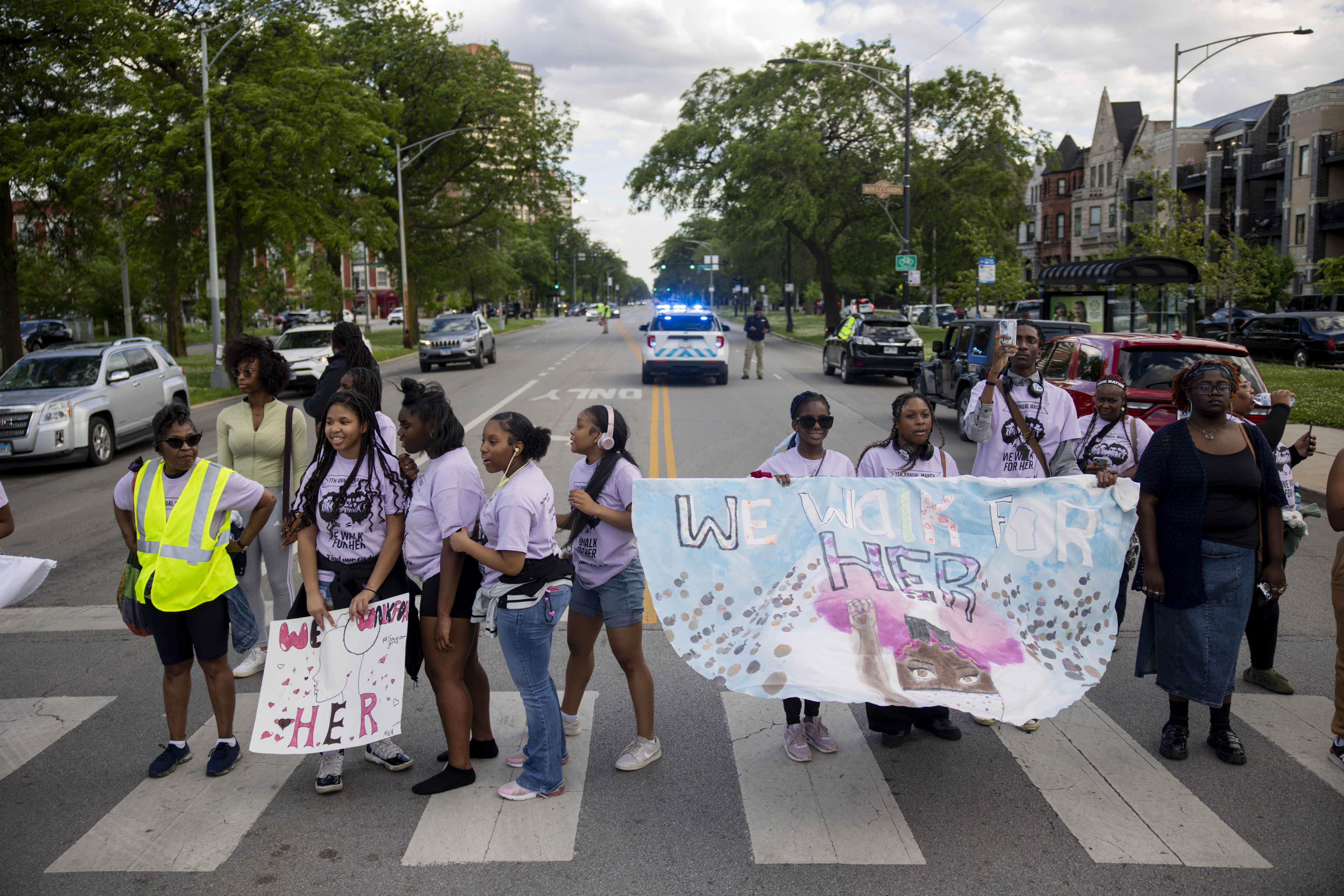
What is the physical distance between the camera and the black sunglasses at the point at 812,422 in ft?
15.9

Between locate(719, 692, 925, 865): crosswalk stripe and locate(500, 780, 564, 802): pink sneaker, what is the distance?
32.8 inches

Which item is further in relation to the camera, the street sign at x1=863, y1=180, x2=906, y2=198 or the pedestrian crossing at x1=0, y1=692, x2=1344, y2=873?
the street sign at x1=863, y1=180, x2=906, y2=198

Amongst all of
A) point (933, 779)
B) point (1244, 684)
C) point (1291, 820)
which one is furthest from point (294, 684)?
point (1244, 684)

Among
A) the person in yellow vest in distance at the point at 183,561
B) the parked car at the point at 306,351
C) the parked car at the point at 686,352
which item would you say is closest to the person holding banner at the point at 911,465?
the person in yellow vest in distance at the point at 183,561

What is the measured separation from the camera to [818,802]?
14.5ft

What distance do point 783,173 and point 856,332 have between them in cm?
1988

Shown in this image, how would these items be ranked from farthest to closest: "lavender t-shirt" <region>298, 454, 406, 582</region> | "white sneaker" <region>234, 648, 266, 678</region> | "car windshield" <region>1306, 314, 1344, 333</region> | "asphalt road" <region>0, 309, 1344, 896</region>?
"car windshield" <region>1306, 314, 1344, 333</region> < "white sneaker" <region>234, 648, 266, 678</region> < "lavender t-shirt" <region>298, 454, 406, 582</region> < "asphalt road" <region>0, 309, 1344, 896</region>

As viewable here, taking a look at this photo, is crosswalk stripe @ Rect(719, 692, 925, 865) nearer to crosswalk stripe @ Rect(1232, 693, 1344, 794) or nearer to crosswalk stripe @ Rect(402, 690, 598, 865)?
crosswalk stripe @ Rect(402, 690, 598, 865)

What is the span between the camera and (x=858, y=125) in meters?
43.5

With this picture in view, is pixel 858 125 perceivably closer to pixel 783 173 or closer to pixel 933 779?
Answer: pixel 783 173

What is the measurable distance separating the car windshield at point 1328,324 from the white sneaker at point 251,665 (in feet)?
98.2

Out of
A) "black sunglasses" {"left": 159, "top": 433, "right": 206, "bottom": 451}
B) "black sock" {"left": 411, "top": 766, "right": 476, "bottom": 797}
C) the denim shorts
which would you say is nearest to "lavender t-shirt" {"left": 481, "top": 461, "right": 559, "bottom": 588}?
the denim shorts

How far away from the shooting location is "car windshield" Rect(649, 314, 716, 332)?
2452 cm

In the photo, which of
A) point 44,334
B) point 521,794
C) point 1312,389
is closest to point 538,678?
point 521,794
